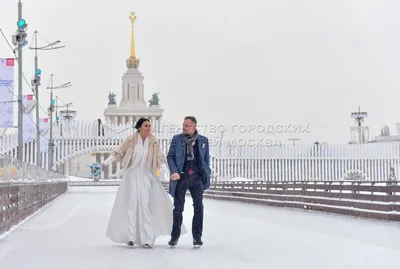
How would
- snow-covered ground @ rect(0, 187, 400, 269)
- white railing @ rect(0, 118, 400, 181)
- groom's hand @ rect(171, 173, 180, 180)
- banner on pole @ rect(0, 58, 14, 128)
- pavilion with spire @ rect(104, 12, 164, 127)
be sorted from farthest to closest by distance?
pavilion with spire @ rect(104, 12, 164, 127)
white railing @ rect(0, 118, 400, 181)
banner on pole @ rect(0, 58, 14, 128)
groom's hand @ rect(171, 173, 180, 180)
snow-covered ground @ rect(0, 187, 400, 269)

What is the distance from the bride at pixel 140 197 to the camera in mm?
8320

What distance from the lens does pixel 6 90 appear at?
18453mm

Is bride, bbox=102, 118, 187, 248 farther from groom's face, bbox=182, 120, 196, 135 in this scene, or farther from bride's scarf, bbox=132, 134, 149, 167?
groom's face, bbox=182, 120, 196, 135

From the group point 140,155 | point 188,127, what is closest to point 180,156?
point 188,127

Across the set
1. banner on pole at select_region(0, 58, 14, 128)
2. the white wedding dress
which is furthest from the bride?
banner on pole at select_region(0, 58, 14, 128)

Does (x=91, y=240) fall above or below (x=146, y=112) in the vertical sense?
below

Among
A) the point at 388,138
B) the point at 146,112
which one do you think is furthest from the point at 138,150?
the point at 388,138

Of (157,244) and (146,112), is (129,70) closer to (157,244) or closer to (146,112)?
(146,112)

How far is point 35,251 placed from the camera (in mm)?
8125

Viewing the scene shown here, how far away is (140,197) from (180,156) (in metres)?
0.76

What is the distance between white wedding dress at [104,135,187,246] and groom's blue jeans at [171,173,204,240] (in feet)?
0.70

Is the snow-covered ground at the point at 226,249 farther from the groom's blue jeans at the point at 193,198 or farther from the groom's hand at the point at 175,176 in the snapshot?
the groom's hand at the point at 175,176

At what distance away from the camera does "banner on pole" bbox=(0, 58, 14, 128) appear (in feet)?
60.6

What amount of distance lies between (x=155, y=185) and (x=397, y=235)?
3.98m
